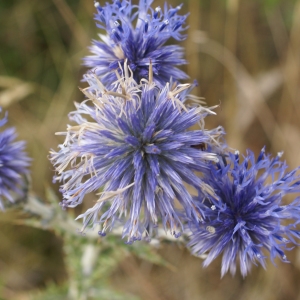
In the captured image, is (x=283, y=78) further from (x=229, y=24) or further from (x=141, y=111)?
(x=141, y=111)

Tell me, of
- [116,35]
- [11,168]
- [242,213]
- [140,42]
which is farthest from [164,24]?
[11,168]

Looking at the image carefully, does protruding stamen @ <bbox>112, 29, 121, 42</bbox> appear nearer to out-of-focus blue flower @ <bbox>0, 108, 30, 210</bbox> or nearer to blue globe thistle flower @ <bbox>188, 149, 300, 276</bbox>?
blue globe thistle flower @ <bbox>188, 149, 300, 276</bbox>

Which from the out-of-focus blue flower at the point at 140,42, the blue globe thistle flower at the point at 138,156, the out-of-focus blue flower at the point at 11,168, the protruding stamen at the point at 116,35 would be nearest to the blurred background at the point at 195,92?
the out-of-focus blue flower at the point at 11,168

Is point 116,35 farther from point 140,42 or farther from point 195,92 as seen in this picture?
→ point 195,92

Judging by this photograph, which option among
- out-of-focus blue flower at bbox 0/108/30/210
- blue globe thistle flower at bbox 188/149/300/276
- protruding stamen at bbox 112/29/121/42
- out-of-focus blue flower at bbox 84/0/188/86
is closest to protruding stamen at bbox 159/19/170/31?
out-of-focus blue flower at bbox 84/0/188/86

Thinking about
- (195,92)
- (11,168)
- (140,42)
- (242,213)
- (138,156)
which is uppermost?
(140,42)

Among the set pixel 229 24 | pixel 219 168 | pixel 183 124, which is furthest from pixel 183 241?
pixel 229 24
